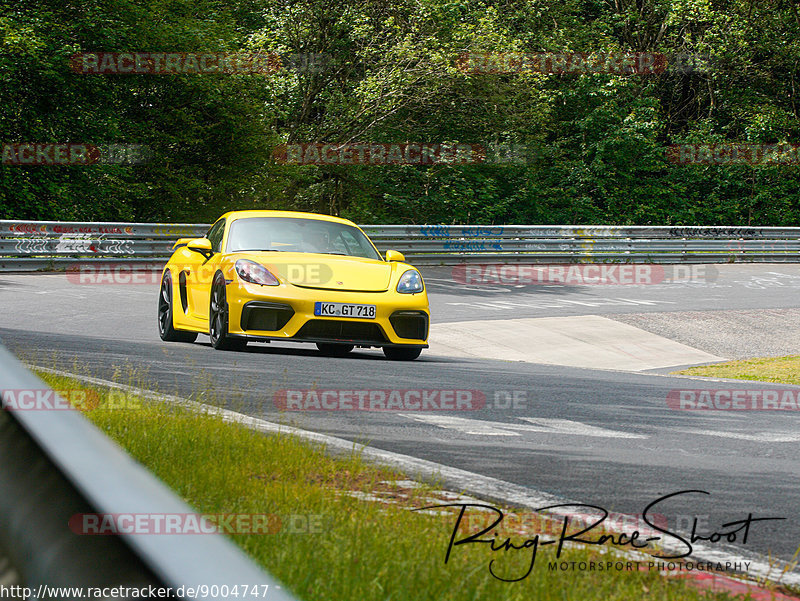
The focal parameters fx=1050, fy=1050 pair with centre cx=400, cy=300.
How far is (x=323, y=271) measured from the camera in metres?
9.97

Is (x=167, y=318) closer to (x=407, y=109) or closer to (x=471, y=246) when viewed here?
(x=471, y=246)

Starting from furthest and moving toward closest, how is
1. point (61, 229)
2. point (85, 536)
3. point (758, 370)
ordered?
point (61, 229) < point (758, 370) < point (85, 536)

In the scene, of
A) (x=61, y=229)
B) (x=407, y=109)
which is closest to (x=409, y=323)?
(x=61, y=229)

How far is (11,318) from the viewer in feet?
47.3

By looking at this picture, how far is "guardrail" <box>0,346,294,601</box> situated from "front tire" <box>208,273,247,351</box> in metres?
8.54

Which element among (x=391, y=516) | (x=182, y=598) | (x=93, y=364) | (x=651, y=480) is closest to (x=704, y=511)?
(x=651, y=480)

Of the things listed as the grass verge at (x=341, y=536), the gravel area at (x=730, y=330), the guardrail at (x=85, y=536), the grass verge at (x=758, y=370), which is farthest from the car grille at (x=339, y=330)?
the gravel area at (x=730, y=330)

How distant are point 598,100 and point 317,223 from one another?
29458 mm

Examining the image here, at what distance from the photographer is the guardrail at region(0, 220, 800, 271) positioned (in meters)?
20.6

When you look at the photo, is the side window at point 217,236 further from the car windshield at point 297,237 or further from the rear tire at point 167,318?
the rear tire at point 167,318

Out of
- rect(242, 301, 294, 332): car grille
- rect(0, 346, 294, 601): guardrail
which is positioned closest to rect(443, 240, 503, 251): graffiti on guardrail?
rect(242, 301, 294, 332): car grille

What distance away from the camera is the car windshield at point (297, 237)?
10.6 m

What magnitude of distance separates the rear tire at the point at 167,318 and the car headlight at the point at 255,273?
80.0 inches

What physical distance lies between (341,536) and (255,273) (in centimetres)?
640
